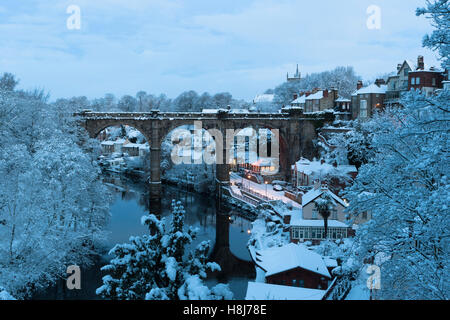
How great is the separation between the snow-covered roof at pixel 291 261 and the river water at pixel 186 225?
6.58 feet

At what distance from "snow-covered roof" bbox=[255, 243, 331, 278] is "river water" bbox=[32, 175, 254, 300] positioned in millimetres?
2006

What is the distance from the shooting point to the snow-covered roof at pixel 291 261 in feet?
63.0

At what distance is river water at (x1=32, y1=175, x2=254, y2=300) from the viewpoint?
65.8 ft

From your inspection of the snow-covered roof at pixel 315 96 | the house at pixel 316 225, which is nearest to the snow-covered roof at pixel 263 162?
the snow-covered roof at pixel 315 96

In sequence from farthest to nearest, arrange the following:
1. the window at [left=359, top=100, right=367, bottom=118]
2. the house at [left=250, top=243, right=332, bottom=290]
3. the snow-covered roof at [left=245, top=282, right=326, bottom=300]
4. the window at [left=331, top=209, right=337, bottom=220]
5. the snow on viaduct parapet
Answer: the snow on viaduct parapet
the window at [left=359, top=100, right=367, bottom=118]
the window at [left=331, top=209, right=337, bottom=220]
the house at [left=250, top=243, right=332, bottom=290]
the snow-covered roof at [left=245, top=282, right=326, bottom=300]

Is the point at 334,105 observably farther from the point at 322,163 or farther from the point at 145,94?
the point at 145,94

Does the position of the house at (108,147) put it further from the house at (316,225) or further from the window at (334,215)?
the window at (334,215)

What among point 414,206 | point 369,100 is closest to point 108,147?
point 369,100

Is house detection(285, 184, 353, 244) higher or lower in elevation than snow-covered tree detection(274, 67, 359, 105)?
lower

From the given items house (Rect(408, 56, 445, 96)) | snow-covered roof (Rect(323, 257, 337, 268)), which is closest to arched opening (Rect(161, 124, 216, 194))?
house (Rect(408, 56, 445, 96))

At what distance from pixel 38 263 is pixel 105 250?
363 inches

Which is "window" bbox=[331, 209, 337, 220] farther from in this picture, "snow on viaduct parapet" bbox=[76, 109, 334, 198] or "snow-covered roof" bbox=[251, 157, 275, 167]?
"snow-covered roof" bbox=[251, 157, 275, 167]

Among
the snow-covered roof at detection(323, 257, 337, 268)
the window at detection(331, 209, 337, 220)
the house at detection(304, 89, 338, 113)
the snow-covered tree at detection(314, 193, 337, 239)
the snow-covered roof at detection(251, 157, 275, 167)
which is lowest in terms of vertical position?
the snow-covered roof at detection(323, 257, 337, 268)
